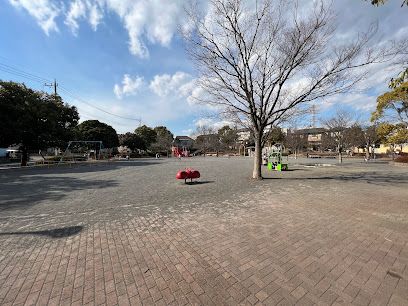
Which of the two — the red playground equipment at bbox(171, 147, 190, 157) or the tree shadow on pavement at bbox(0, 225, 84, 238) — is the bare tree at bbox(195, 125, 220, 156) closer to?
the red playground equipment at bbox(171, 147, 190, 157)

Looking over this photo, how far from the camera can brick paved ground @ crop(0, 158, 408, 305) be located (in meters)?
2.85

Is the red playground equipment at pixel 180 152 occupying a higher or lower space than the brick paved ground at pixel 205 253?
higher

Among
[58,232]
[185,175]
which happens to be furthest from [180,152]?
[58,232]

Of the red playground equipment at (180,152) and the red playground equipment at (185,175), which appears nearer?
the red playground equipment at (185,175)

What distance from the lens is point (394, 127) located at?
20516mm

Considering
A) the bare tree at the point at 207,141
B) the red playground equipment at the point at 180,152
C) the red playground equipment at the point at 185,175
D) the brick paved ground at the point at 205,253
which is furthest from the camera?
the bare tree at the point at 207,141

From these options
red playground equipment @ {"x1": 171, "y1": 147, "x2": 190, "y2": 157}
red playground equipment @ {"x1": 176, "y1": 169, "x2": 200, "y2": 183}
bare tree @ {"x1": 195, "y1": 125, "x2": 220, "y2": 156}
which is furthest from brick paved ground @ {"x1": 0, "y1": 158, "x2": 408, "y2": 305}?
bare tree @ {"x1": 195, "y1": 125, "x2": 220, "y2": 156}

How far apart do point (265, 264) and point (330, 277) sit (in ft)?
2.80

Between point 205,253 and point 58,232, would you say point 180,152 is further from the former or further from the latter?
point 205,253

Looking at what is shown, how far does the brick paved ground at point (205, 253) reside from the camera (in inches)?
112

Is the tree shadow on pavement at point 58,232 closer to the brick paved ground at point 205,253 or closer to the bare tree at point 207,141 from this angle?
the brick paved ground at point 205,253

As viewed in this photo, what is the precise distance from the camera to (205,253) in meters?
3.91

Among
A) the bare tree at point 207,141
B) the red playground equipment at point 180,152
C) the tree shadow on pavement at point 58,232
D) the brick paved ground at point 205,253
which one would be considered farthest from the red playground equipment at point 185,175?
the bare tree at point 207,141

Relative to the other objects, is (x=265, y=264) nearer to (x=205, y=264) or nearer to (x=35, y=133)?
(x=205, y=264)
